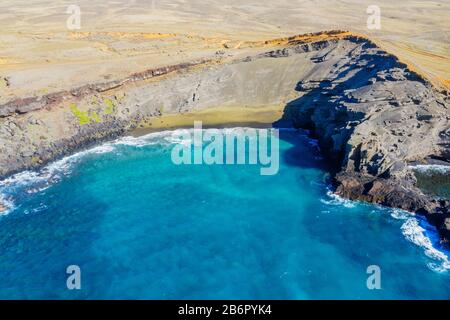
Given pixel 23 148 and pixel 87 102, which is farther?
Result: pixel 87 102

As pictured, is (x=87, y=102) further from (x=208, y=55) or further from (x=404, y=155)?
(x=404, y=155)

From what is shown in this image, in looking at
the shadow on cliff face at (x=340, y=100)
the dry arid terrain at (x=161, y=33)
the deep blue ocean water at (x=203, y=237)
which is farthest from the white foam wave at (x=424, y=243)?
the dry arid terrain at (x=161, y=33)

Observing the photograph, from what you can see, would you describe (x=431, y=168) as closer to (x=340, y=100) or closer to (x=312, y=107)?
(x=340, y=100)

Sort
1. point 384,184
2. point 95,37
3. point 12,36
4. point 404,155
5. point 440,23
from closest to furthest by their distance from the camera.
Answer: point 384,184 < point 404,155 < point 12,36 < point 95,37 < point 440,23

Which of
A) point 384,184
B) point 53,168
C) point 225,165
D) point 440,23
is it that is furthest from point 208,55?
point 440,23

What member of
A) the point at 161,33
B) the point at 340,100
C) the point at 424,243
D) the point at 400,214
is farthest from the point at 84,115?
the point at 424,243

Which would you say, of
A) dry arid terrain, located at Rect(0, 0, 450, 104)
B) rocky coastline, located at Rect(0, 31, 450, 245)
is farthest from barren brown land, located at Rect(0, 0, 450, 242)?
dry arid terrain, located at Rect(0, 0, 450, 104)
